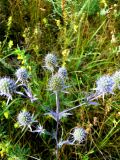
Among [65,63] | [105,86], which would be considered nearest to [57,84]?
[105,86]

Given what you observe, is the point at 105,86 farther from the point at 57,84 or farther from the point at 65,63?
the point at 65,63

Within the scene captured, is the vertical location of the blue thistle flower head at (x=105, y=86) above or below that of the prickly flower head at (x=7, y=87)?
below

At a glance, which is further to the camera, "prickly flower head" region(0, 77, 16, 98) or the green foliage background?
the green foliage background

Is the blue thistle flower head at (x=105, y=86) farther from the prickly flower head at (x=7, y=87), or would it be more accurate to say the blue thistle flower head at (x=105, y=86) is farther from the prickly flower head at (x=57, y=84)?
the prickly flower head at (x=7, y=87)

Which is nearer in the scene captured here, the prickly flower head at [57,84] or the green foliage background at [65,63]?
the prickly flower head at [57,84]

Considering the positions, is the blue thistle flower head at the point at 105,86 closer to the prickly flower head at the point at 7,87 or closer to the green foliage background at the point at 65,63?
the green foliage background at the point at 65,63

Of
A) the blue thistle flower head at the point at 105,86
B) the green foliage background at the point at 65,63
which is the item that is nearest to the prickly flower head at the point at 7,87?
the green foliage background at the point at 65,63

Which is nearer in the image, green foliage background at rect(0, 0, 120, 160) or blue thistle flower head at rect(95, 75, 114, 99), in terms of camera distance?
blue thistle flower head at rect(95, 75, 114, 99)

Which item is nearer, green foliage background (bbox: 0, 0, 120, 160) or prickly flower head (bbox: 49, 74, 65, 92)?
prickly flower head (bbox: 49, 74, 65, 92)

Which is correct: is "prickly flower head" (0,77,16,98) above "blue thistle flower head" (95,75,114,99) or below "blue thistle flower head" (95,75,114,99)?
above

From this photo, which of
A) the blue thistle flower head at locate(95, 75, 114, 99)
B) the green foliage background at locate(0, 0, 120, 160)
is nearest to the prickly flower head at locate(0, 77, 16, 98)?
the green foliage background at locate(0, 0, 120, 160)

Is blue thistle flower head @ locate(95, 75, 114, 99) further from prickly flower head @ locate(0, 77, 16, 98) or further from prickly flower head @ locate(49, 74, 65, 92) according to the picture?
prickly flower head @ locate(0, 77, 16, 98)

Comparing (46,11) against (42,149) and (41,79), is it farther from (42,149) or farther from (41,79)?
(42,149)

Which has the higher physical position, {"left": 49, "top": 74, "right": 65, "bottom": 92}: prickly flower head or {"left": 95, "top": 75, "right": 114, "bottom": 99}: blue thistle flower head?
{"left": 49, "top": 74, "right": 65, "bottom": 92}: prickly flower head
